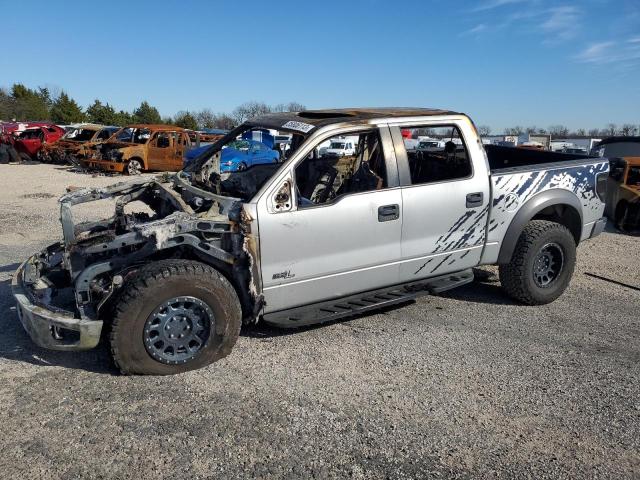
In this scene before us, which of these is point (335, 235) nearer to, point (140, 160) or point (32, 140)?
point (140, 160)

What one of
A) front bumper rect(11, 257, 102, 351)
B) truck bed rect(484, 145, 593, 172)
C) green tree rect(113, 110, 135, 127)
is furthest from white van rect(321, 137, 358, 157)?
green tree rect(113, 110, 135, 127)

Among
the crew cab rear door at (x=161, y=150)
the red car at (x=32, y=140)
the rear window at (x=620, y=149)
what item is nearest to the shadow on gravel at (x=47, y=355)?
Answer: the rear window at (x=620, y=149)

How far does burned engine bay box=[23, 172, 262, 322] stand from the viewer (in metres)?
3.54

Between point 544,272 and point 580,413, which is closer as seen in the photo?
point 580,413

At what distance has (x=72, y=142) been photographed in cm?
2136

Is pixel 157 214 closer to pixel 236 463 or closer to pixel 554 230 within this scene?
pixel 236 463

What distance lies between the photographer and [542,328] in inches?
186

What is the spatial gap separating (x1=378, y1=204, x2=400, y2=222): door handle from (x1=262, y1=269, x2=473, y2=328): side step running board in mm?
655

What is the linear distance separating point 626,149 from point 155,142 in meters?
15.0

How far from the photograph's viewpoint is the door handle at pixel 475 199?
181 inches

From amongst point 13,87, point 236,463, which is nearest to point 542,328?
point 236,463

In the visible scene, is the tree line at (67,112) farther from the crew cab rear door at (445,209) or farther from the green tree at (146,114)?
the crew cab rear door at (445,209)

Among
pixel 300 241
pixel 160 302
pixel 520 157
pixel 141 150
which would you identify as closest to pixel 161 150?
pixel 141 150

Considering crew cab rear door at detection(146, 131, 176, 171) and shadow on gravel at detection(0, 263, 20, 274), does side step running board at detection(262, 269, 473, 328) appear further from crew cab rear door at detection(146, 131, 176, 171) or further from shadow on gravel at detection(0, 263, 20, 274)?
crew cab rear door at detection(146, 131, 176, 171)
